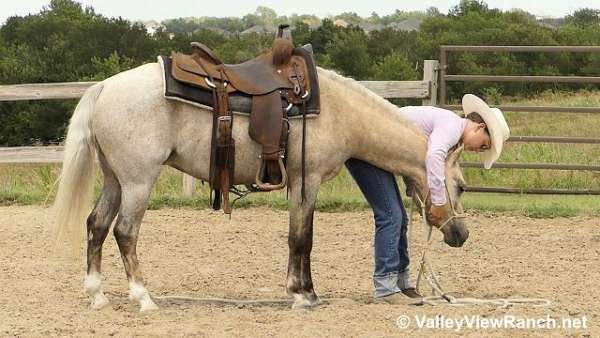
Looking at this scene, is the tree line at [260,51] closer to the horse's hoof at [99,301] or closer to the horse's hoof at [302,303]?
the horse's hoof at [302,303]

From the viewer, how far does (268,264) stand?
23.2 feet

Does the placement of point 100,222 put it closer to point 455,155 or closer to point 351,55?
point 455,155

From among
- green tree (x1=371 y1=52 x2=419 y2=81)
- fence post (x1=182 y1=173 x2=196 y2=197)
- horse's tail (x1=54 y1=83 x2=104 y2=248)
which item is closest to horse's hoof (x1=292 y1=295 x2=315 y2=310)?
horse's tail (x1=54 y1=83 x2=104 y2=248)

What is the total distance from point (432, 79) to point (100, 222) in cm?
518

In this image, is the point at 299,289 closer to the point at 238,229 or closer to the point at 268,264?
the point at 268,264

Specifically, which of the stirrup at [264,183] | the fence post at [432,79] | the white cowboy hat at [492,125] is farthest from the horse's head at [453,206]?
the fence post at [432,79]

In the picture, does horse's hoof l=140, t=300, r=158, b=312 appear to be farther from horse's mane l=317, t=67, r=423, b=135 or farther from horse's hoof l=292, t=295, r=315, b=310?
horse's mane l=317, t=67, r=423, b=135

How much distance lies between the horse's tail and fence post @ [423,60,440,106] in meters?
5.02

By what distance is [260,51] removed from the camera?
1273 inches

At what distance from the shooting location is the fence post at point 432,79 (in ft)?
32.7

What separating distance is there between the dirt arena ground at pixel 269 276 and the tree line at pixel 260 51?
1542cm

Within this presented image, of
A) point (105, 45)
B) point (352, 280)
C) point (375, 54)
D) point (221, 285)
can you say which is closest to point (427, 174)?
point (352, 280)

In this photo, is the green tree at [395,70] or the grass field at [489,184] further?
the green tree at [395,70]

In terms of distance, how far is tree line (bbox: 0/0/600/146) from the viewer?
3244cm
